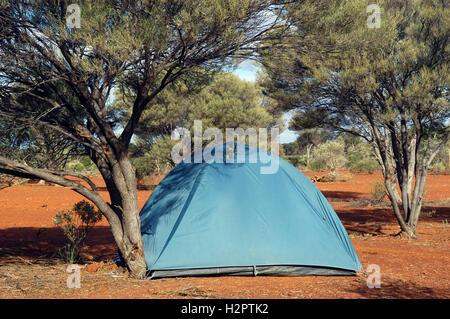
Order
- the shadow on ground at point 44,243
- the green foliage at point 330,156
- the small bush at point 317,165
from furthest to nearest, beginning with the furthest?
the green foliage at point 330,156
the small bush at point 317,165
the shadow on ground at point 44,243

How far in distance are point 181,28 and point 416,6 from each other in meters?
6.82

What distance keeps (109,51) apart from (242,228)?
130 inches

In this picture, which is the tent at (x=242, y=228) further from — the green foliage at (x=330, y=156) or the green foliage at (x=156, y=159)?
the green foliage at (x=330, y=156)

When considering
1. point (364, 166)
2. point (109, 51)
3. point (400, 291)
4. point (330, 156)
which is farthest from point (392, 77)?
point (330, 156)

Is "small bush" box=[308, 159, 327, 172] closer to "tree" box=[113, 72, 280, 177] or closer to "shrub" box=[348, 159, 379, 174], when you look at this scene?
"shrub" box=[348, 159, 379, 174]

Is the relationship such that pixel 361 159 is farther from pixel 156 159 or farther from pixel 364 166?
pixel 156 159

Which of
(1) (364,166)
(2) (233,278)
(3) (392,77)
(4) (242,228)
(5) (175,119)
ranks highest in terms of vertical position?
(5) (175,119)

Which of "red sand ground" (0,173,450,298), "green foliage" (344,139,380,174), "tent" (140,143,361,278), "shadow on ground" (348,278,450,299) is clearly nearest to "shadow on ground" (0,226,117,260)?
"red sand ground" (0,173,450,298)

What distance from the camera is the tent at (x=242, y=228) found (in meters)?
6.60

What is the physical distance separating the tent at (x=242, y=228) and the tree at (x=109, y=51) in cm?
61

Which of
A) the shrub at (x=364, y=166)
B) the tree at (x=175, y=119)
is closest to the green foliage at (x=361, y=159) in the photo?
the shrub at (x=364, y=166)

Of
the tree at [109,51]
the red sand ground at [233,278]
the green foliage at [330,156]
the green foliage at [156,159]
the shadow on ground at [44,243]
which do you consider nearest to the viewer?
the red sand ground at [233,278]

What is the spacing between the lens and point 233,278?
6.50m

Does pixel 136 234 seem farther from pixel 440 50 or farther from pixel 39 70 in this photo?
pixel 440 50
